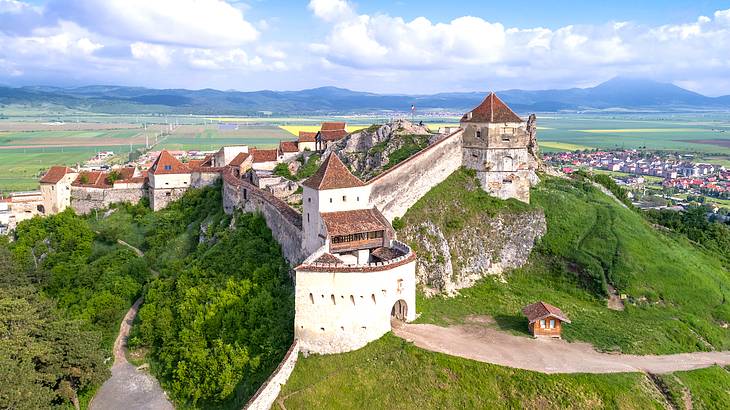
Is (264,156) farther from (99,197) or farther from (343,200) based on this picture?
(343,200)

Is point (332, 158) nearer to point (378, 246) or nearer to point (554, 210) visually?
point (378, 246)

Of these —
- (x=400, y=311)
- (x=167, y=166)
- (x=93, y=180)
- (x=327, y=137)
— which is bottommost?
(x=400, y=311)

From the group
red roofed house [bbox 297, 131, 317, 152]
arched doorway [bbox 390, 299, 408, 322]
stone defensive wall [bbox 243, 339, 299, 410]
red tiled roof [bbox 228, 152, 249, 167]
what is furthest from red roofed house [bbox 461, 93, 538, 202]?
red tiled roof [bbox 228, 152, 249, 167]

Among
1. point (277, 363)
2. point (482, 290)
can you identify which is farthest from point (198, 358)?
point (482, 290)

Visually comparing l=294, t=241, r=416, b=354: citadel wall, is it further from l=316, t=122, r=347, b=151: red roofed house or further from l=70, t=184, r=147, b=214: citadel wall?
l=70, t=184, r=147, b=214: citadel wall

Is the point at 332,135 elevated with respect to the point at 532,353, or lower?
elevated

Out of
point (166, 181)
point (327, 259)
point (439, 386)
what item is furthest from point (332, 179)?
point (166, 181)

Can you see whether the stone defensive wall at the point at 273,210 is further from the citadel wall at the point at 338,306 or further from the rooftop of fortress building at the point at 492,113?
the rooftop of fortress building at the point at 492,113
